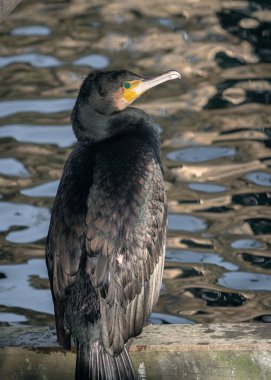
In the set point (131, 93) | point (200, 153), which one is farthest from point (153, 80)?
point (200, 153)

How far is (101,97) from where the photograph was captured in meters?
5.41

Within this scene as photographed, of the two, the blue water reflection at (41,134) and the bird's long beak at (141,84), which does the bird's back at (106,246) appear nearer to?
the bird's long beak at (141,84)

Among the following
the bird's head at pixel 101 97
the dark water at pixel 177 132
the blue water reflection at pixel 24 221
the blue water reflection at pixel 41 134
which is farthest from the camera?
the blue water reflection at pixel 41 134

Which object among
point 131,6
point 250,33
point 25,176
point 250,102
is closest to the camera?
point 25,176

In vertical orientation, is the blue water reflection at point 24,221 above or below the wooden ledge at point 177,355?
below

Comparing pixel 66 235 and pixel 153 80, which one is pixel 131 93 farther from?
pixel 66 235

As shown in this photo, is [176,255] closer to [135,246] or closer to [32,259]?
[32,259]

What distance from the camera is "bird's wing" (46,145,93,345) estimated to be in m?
4.79

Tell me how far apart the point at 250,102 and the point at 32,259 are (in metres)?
3.08

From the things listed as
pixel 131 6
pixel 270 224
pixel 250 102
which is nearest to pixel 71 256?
pixel 270 224

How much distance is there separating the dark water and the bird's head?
5.25 ft

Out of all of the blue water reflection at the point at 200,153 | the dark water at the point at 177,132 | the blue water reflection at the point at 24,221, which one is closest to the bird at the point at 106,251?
the dark water at the point at 177,132

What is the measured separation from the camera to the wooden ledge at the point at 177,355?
485cm

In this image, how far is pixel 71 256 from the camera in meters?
4.79
